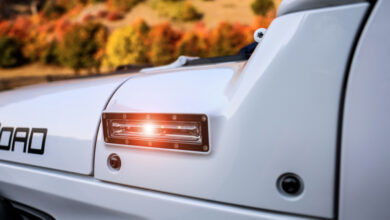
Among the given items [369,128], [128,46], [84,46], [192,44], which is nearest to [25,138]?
[369,128]

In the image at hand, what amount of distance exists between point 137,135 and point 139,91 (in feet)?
0.52

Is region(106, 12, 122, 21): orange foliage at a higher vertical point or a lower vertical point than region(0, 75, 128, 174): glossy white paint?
higher

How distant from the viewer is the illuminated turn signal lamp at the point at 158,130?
747 mm

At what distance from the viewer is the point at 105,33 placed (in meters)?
17.1

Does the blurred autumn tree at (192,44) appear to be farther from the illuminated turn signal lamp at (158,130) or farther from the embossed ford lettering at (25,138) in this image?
the illuminated turn signal lamp at (158,130)

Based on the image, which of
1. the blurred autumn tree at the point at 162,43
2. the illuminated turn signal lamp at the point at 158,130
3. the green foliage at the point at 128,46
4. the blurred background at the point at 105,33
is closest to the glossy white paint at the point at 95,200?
the illuminated turn signal lamp at the point at 158,130

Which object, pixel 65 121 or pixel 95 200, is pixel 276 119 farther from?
pixel 65 121

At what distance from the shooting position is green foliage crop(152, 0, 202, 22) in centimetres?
1513

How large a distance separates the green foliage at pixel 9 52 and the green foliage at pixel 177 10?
9.43 metres

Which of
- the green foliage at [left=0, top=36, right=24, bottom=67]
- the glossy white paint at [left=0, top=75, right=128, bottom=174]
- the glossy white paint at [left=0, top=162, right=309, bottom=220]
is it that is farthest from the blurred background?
the glossy white paint at [left=0, top=162, right=309, bottom=220]

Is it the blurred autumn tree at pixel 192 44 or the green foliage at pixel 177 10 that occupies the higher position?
the green foliage at pixel 177 10

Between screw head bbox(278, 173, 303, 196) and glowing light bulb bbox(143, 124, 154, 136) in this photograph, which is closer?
screw head bbox(278, 173, 303, 196)

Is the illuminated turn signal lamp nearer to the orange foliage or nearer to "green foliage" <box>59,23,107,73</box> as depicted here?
"green foliage" <box>59,23,107,73</box>

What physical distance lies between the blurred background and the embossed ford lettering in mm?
10001
